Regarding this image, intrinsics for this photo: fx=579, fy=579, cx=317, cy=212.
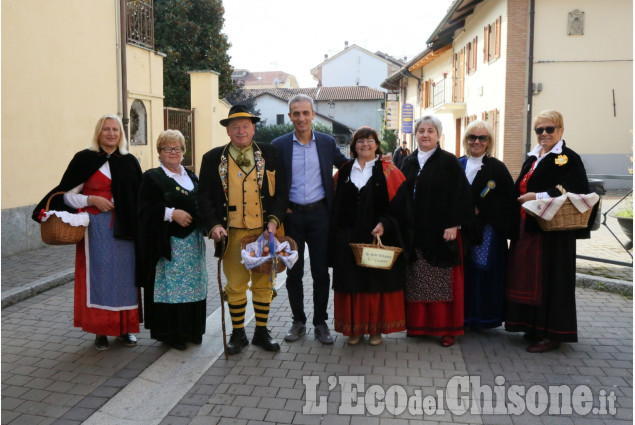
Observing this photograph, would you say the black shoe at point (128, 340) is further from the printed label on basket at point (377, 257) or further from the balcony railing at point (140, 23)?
the balcony railing at point (140, 23)

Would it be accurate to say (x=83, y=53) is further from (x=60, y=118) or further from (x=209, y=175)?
(x=209, y=175)

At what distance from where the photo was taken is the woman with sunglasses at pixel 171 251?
467 cm

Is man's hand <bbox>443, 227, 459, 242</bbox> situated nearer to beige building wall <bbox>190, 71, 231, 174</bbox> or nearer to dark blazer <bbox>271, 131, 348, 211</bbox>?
dark blazer <bbox>271, 131, 348, 211</bbox>

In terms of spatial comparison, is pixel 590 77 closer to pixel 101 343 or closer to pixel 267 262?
pixel 267 262

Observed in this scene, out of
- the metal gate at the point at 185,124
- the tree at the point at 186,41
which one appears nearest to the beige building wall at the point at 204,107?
the metal gate at the point at 185,124

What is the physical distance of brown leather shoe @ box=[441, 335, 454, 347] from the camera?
16.2ft

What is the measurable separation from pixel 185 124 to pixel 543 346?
14022mm

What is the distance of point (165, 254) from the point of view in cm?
469

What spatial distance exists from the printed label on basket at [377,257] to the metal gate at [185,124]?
12220 mm

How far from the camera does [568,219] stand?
4.54 meters

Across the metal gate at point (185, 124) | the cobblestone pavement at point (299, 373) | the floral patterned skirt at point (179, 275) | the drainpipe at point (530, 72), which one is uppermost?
the drainpipe at point (530, 72)

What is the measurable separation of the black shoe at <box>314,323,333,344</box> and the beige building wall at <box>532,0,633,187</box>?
52.6 feet

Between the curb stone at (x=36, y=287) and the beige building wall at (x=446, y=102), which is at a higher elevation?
the beige building wall at (x=446, y=102)

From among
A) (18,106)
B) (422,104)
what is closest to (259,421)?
(18,106)
